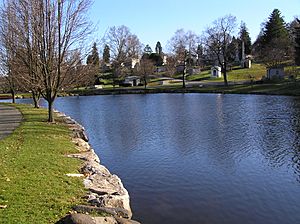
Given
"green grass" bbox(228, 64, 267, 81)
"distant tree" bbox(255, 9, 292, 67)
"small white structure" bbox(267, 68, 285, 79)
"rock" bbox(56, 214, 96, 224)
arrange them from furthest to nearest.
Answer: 1. "green grass" bbox(228, 64, 267, 81)
2. "distant tree" bbox(255, 9, 292, 67)
3. "small white structure" bbox(267, 68, 285, 79)
4. "rock" bbox(56, 214, 96, 224)

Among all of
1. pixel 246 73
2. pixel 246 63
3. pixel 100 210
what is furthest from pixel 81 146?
pixel 246 63

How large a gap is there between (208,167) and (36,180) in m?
8.21

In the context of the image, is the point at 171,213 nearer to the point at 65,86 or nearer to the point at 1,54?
the point at 65,86

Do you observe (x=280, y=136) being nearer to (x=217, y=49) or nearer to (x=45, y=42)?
(x=45, y=42)

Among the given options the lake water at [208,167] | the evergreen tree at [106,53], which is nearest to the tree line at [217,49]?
the evergreen tree at [106,53]

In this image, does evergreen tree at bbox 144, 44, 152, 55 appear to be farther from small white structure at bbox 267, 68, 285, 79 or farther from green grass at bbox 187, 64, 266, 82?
small white structure at bbox 267, 68, 285, 79

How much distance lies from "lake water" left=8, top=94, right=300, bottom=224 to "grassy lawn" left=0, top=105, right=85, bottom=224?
2.36 meters

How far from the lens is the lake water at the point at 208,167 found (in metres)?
10.6

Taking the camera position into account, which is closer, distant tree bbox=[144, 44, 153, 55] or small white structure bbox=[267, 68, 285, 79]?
small white structure bbox=[267, 68, 285, 79]

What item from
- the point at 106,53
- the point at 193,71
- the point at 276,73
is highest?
the point at 106,53

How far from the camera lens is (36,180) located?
32.2ft

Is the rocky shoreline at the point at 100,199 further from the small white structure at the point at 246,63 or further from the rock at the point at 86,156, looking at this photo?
the small white structure at the point at 246,63

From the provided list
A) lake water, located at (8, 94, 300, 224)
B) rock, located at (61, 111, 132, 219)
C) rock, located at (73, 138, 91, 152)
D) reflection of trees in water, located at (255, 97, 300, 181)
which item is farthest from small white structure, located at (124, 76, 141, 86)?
rock, located at (61, 111, 132, 219)

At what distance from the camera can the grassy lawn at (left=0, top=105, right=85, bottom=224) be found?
7605 mm
